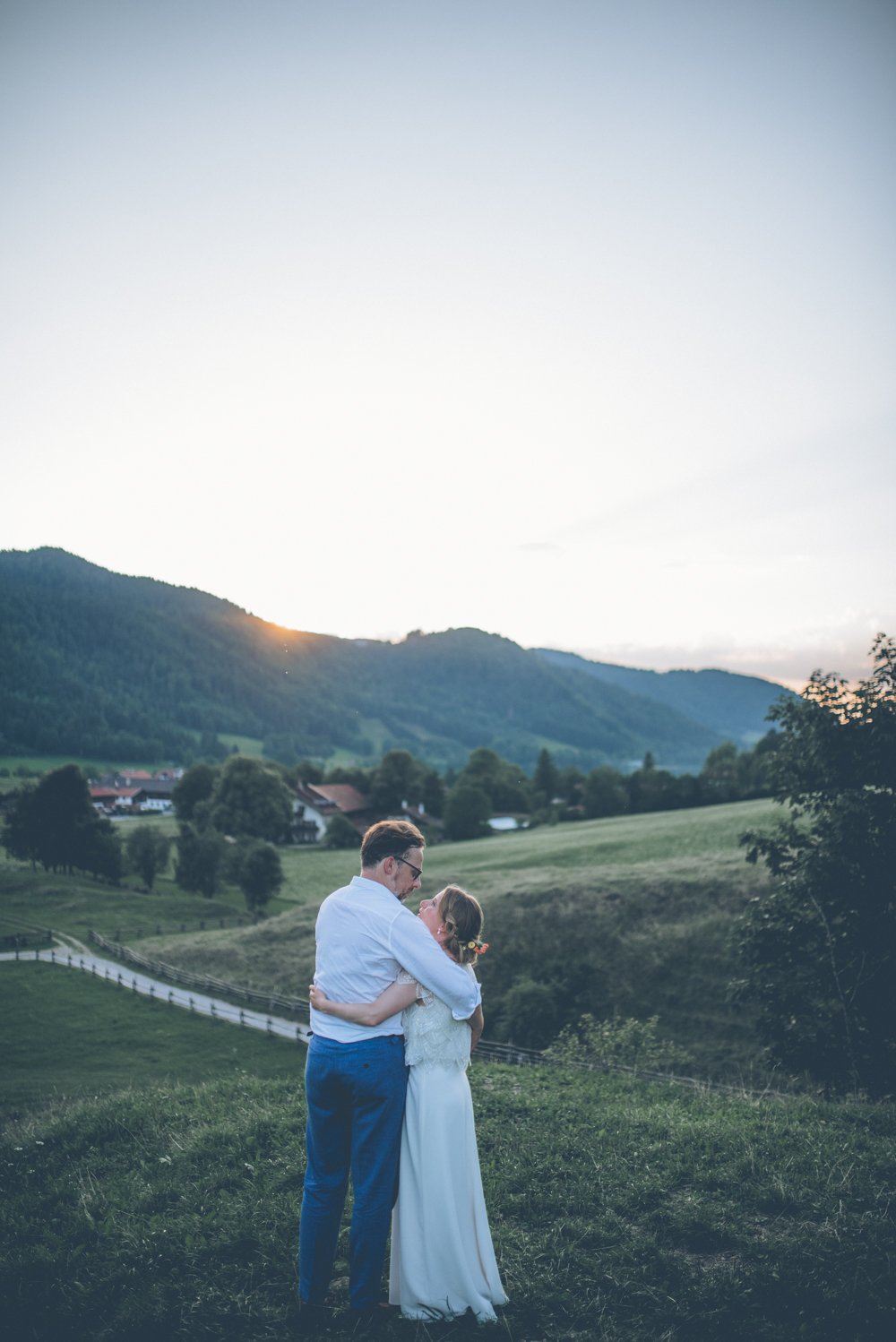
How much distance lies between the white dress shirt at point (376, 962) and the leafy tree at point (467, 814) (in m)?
73.1

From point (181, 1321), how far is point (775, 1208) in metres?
4.72

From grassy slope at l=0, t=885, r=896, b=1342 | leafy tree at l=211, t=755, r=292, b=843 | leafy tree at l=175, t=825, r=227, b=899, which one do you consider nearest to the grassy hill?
grassy slope at l=0, t=885, r=896, b=1342

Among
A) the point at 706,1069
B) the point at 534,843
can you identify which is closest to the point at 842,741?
the point at 706,1069

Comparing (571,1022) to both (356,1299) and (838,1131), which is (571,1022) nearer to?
(838,1131)

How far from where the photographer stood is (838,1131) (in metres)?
8.00

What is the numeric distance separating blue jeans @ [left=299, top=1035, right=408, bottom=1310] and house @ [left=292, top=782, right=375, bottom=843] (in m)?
72.6

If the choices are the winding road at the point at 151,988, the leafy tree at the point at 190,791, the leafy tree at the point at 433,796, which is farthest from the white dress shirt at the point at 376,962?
the leafy tree at the point at 433,796

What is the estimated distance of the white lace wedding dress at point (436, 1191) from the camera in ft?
16.3

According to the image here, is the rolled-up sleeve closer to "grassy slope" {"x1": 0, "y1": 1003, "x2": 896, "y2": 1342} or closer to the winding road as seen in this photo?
"grassy slope" {"x1": 0, "y1": 1003, "x2": 896, "y2": 1342}

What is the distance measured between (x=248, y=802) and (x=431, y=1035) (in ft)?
194

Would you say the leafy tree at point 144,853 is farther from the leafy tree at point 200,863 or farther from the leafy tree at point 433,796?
the leafy tree at point 433,796

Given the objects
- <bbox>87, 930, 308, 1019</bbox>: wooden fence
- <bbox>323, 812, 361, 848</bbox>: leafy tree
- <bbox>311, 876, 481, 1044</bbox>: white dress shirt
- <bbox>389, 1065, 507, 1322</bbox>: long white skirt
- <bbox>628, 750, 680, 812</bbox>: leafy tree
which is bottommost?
<bbox>87, 930, 308, 1019</bbox>: wooden fence

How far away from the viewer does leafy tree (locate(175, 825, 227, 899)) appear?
170 ft

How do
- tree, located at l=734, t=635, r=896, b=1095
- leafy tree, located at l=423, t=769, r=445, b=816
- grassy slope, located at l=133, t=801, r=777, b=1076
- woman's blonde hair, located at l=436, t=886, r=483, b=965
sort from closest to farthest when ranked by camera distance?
woman's blonde hair, located at l=436, t=886, r=483, b=965 → tree, located at l=734, t=635, r=896, b=1095 → grassy slope, located at l=133, t=801, r=777, b=1076 → leafy tree, located at l=423, t=769, r=445, b=816
